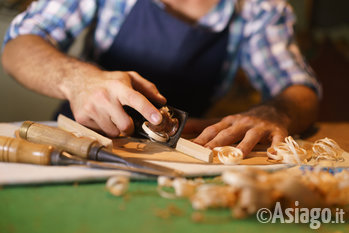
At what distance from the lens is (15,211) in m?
0.49

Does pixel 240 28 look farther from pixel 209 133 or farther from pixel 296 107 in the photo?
pixel 209 133

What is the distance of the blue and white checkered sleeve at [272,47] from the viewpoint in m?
1.40

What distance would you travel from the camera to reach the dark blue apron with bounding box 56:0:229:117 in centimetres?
136

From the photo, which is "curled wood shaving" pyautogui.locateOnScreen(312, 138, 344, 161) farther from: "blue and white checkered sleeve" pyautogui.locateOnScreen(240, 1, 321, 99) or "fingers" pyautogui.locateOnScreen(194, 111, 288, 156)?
"blue and white checkered sleeve" pyautogui.locateOnScreen(240, 1, 321, 99)

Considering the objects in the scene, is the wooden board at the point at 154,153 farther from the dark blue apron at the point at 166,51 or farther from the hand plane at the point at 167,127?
the dark blue apron at the point at 166,51

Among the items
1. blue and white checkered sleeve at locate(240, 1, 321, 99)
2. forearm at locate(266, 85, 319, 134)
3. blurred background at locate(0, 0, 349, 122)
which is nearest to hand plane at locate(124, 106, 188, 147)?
forearm at locate(266, 85, 319, 134)

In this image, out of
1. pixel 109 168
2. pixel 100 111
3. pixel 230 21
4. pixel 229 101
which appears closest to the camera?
pixel 109 168

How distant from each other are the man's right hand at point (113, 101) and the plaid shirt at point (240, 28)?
1.72 feet

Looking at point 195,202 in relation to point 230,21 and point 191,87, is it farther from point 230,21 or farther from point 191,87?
point 230,21

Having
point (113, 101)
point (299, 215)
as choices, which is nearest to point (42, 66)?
point (113, 101)

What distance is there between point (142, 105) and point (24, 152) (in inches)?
10.3

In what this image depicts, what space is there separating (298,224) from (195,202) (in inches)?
6.1

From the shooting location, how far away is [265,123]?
3.06 ft

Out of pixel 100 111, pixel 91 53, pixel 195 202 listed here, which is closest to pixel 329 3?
pixel 91 53
